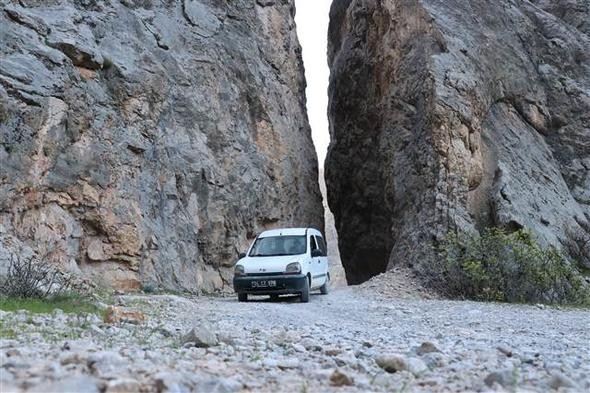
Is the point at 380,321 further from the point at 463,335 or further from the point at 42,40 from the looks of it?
the point at 42,40

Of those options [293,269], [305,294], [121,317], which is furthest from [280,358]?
[305,294]

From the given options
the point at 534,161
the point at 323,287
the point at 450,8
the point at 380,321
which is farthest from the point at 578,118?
the point at 380,321

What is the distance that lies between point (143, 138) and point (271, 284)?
7.26 m

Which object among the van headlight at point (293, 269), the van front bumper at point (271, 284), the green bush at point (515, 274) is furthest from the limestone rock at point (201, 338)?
the green bush at point (515, 274)

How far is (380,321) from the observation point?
11484mm

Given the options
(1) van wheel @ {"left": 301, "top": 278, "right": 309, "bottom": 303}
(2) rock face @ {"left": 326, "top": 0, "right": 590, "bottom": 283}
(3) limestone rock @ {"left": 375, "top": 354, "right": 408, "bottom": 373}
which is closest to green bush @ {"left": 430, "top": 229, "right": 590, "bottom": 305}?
(2) rock face @ {"left": 326, "top": 0, "right": 590, "bottom": 283}

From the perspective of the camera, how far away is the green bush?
19297 mm

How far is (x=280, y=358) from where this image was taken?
5660 millimetres

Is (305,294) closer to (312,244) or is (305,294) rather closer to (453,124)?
(312,244)

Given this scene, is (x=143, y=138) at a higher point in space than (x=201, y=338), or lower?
higher

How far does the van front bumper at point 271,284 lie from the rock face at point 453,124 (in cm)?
855

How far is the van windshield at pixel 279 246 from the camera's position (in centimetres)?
1753

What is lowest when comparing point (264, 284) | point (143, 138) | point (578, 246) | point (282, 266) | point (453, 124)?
point (264, 284)

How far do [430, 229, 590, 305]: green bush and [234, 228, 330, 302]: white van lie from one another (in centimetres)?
503
